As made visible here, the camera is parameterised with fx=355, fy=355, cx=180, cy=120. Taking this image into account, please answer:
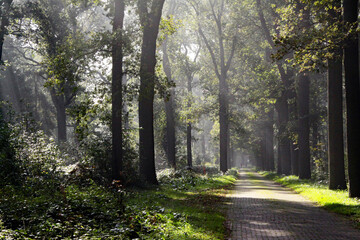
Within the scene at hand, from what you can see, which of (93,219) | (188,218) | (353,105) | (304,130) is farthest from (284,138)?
(93,219)

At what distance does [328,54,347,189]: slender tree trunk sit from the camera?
1543 centimetres

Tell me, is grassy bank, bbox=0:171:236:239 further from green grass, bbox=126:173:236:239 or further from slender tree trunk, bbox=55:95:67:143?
slender tree trunk, bbox=55:95:67:143

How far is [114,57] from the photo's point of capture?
1498cm

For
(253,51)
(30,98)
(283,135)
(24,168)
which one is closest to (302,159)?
(283,135)

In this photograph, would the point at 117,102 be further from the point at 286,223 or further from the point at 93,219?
the point at 286,223

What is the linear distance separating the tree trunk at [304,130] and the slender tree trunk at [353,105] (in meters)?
10.8

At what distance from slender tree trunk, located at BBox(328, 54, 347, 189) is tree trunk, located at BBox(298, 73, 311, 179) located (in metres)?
7.77

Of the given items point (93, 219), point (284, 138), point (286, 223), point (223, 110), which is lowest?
point (286, 223)

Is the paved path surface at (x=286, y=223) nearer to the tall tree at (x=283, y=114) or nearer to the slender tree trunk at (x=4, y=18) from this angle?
the tall tree at (x=283, y=114)

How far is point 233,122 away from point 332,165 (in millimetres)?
18836

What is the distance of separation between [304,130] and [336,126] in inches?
324

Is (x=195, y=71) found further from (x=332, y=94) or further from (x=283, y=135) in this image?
(x=332, y=94)

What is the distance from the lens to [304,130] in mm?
23609

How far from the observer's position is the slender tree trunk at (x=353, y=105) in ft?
41.3
